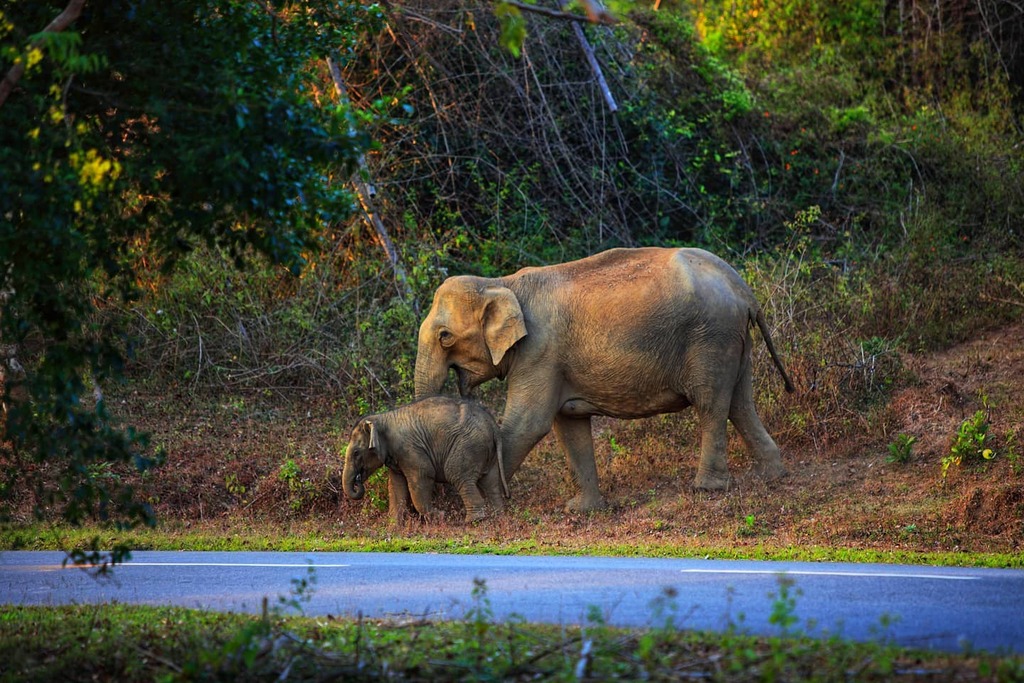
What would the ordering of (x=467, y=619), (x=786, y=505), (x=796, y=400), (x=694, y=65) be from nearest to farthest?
1. (x=467, y=619)
2. (x=786, y=505)
3. (x=796, y=400)
4. (x=694, y=65)

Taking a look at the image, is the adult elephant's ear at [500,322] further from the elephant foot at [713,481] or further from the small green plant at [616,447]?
the small green plant at [616,447]

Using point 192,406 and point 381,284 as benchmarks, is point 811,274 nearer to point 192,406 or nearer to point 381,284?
point 381,284

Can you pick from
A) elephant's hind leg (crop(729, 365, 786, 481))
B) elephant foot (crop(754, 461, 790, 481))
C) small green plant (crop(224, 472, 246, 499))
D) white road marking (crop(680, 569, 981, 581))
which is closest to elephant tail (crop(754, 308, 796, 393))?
elephant's hind leg (crop(729, 365, 786, 481))

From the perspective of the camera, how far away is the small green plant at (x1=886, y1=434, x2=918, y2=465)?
1391 cm

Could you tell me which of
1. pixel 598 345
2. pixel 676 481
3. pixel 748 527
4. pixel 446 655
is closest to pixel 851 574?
pixel 748 527

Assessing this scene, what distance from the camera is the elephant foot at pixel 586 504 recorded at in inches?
528

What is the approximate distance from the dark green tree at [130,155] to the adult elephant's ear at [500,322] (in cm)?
454

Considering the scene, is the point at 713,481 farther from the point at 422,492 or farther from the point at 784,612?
the point at 784,612

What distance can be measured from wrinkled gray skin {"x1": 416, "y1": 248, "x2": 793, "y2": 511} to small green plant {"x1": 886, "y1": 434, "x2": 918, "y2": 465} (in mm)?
1779

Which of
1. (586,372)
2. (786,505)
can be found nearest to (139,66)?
(586,372)

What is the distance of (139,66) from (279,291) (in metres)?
11.8

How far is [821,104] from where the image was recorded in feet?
80.0

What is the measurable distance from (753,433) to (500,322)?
2851mm

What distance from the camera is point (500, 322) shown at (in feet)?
43.1
